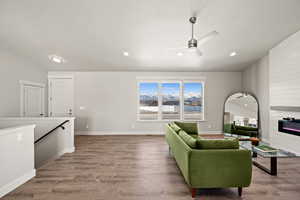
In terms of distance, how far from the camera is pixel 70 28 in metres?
3.47

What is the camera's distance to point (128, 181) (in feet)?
8.32

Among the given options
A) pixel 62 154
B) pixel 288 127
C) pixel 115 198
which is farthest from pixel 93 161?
pixel 288 127

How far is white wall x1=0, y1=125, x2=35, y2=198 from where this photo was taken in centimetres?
221

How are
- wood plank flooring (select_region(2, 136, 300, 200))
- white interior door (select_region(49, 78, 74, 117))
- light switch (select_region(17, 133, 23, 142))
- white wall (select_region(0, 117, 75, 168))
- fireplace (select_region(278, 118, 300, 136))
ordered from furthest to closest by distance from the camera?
1. white interior door (select_region(49, 78, 74, 117))
2. white wall (select_region(0, 117, 75, 168))
3. fireplace (select_region(278, 118, 300, 136))
4. light switch (select_region(17, 133, 23, 142))
5. wood plank flooring (select_region(2, 136, 300, 200))

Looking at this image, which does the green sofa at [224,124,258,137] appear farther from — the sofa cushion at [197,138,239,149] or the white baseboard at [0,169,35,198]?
the white baseboard at [0,169,35,198]

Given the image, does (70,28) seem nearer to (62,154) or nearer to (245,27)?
(62,154)

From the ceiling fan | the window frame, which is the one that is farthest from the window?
the ceiling fan

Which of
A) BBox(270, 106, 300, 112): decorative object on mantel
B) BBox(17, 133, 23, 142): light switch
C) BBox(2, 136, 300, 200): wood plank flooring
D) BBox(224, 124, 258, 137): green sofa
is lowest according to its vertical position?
BBox(2, 136, 300, 200): wood plank flooring

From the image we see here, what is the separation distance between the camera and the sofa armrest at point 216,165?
2.01 metres

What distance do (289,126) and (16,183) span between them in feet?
19.5

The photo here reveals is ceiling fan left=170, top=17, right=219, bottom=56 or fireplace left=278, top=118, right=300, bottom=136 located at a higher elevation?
ceiling fan left=170, top=17, right=219, bottom=56

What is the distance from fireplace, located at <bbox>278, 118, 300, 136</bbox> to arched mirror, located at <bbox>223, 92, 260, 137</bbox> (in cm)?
115

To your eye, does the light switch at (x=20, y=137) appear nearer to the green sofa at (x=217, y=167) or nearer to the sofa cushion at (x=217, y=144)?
the green sofa at (x=217, y=167)

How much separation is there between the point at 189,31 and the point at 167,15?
0.77m
